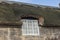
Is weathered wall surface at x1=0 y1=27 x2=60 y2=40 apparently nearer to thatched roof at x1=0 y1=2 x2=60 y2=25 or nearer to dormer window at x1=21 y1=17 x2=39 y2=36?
dormer window at x1=21 y1=17 x2=39 y2=36

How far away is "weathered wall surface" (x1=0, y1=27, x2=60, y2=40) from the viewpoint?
39.3 ft

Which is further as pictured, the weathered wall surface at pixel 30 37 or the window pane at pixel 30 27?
the window pane at pixel 30 27

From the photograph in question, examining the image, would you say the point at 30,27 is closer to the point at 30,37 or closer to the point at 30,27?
the point at 30,27

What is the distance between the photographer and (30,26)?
1330 centimetres

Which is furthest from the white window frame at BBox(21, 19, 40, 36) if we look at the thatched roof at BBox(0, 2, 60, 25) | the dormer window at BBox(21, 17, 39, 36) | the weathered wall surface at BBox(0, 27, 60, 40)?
the thatched roof at BBox(0, 2, 60, 25)

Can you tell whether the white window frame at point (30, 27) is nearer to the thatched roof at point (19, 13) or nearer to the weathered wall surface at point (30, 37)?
the weathered wall surface at point (30, 37)

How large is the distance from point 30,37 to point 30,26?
31.8 inches

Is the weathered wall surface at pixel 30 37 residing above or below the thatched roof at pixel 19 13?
below

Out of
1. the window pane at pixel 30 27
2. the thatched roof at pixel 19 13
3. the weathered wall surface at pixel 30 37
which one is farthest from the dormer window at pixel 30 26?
the thatched roof at pixel 19 13

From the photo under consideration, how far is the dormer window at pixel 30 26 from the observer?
1308 centimetres

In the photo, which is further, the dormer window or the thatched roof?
the dormer window

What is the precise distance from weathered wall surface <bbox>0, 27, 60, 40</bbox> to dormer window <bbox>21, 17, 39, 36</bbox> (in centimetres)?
30

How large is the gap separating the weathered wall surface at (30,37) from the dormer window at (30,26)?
0.30 metres

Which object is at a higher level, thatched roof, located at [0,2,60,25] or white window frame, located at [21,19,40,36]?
thatched roof, located at [0,2,60,25]
